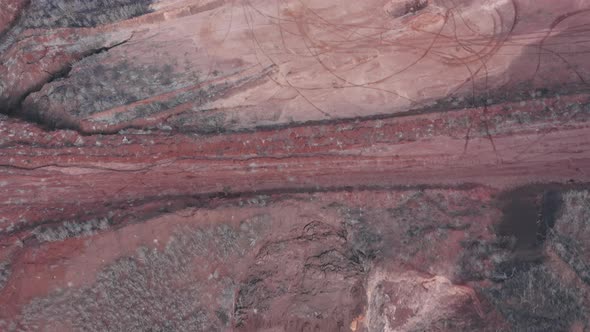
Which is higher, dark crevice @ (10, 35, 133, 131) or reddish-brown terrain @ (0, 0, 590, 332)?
dark crevice @ (10, 35, 133, 131)

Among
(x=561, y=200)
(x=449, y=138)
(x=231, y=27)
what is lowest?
(x=561, y=200)

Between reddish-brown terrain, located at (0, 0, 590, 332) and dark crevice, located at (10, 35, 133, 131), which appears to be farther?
dark crevice, located at (10, 35, 133, 131)

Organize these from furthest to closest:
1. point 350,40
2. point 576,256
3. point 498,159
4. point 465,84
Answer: point 350,40, point 465,84, point 498,159, point 576,256

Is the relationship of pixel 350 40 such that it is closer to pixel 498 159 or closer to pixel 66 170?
pixel 498 159

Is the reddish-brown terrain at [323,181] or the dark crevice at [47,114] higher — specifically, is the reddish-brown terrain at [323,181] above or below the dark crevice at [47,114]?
below

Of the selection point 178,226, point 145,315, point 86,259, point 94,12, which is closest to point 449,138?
point 178,226

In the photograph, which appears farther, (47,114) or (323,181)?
(47,114)

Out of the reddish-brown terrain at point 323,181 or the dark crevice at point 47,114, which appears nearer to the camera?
the reddish-brown terrain at point 323,181

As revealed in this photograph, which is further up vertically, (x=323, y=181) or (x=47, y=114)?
(x=47, y=114)
